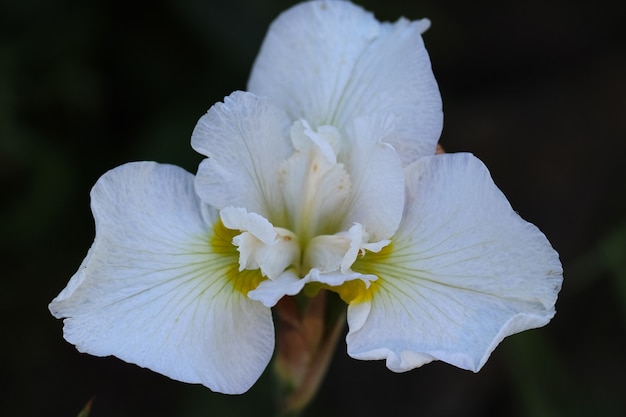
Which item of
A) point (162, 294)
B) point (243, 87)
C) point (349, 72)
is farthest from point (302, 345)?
point (243, 87)

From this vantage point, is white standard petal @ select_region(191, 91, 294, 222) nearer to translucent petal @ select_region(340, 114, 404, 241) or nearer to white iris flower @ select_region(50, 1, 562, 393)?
white iris flower @ select_region(50, 1, 562, 393)

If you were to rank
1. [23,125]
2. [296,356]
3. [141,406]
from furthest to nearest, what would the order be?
1. [141,406]
2. [23,125]
3. [296,356]

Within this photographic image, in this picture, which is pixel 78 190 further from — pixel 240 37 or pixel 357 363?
pixel 357 363

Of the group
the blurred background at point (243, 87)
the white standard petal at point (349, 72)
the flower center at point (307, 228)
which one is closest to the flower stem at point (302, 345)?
the flower center at point (307, 228)

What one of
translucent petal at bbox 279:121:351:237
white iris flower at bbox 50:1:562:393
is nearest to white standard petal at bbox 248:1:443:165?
white iris flower at bbox 50:1:562:393

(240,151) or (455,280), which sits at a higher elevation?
(240,151)

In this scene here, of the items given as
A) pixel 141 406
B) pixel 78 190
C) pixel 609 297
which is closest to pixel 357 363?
pixel 141 406

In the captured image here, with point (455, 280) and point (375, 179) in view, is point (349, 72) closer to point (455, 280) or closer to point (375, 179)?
point (375, 179)
